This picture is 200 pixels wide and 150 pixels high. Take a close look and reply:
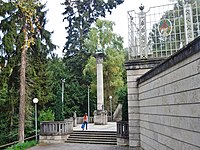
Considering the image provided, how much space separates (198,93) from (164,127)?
2113mm

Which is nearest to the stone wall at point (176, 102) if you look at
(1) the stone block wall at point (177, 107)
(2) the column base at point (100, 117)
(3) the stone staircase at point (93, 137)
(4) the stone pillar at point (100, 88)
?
(1) the stone block wall at point (177, 107)

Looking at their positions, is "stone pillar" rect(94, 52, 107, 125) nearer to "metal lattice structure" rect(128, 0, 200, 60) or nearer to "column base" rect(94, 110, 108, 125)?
"column base" rect(94, 110, 108, 125)

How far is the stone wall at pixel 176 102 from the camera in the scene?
3125mm

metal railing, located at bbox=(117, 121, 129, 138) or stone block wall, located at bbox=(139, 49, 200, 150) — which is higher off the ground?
stone block wall, located at bbox=(139, 49, 200, 150)

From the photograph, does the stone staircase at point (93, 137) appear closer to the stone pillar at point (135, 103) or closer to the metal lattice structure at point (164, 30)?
the stone pillar at point (135, 103)

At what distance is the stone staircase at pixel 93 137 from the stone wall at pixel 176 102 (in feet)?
23.7

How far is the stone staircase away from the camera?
534 inches

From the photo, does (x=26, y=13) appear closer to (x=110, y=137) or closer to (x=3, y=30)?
(x=3, y=30)

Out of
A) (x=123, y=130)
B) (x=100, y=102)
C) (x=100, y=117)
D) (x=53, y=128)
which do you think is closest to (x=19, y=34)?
(x=53, y=128)

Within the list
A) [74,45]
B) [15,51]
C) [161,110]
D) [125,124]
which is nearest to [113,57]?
[74,45]

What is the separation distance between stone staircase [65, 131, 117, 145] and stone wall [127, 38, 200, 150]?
23.7 ft

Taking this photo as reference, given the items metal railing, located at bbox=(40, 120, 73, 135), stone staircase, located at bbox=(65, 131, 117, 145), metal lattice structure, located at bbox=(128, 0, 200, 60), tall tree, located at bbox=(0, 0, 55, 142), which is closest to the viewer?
metal lattice structure, located at bbox=(128, 0, 200, 60)

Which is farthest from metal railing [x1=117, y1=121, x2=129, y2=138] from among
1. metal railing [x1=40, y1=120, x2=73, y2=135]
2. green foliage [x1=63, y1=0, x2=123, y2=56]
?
green foliage [x1=63, y1=0, x2=123, y2=56]

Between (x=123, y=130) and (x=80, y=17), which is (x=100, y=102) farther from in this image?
(x=80, y=17)
